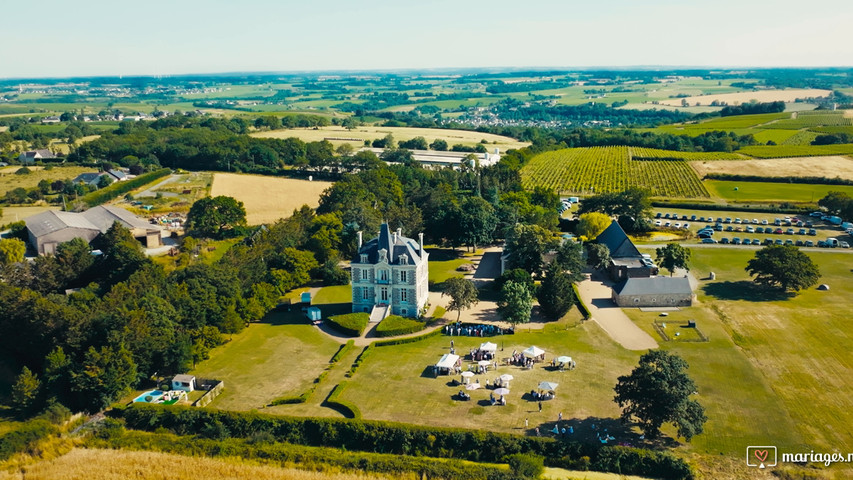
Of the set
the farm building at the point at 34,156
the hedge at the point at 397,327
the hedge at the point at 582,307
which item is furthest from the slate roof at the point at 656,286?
the farm building at the point at 34,156

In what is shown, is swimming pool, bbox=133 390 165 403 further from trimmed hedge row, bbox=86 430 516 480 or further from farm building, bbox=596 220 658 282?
farm building, bbox=596 220 658 282

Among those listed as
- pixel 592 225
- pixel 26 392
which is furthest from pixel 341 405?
pixel 592 225

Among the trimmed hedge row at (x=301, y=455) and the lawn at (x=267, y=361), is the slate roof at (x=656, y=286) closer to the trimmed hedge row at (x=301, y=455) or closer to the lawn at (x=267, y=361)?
the lawn at (x=267, y=361)

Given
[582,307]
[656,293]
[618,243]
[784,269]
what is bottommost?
[582,307]

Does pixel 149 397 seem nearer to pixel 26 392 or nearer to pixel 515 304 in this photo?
pixel 26 392

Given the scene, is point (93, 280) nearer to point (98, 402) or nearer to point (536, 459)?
point (98, 402)

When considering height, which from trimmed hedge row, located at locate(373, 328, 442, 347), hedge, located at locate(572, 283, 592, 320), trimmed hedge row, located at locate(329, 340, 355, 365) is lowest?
trimmed hedge row, located at locate(329, 340, 355, 365)

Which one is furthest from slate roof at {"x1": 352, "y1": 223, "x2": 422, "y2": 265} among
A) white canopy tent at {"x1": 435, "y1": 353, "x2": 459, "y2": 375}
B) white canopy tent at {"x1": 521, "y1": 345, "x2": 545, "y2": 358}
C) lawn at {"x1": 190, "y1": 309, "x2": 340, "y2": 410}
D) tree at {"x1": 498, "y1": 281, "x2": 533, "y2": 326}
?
white canopy tent at {"x1": 521, "y1": 345, "x2": 545, "y2": 358}
